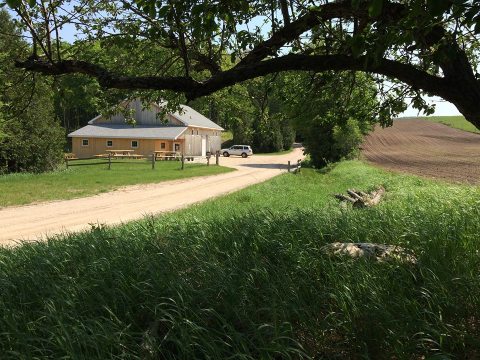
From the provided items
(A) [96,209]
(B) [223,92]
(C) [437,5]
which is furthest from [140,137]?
(C) [437,5]

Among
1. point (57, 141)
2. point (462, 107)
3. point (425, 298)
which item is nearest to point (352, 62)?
point (462, 107)

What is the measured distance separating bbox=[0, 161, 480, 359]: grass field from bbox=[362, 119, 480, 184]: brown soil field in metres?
7.74

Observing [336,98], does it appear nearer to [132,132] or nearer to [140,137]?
[140,137]

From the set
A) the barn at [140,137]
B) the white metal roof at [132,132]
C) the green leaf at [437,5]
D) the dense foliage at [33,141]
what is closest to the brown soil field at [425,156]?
the green leaf at [437,5]

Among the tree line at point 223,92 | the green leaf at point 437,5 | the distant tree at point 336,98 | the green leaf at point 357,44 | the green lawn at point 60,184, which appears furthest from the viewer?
the green lawn at point 60,184

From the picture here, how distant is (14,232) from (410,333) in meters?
10.2

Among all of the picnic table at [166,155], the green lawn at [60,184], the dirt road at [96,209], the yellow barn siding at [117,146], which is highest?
the yellow barn siding at [117,146]

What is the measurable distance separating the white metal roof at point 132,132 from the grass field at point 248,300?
4084 cm

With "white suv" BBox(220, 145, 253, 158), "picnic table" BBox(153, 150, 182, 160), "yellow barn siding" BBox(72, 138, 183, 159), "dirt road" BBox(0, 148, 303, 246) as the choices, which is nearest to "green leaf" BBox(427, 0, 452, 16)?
"dirt road" BBox(0, 148, 303, 246)

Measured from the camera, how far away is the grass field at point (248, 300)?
118 inches

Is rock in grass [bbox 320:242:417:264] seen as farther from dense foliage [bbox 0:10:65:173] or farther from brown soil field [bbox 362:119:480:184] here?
dense foliage [bbox 0:10:65:173]

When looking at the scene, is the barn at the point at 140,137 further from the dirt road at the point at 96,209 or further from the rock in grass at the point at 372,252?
the rock in grass at the point at 372,252

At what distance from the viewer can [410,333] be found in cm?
304

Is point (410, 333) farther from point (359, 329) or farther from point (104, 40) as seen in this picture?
point (104, 40)
